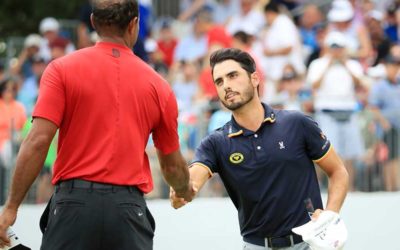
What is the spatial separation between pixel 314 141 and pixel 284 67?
5.78 meters

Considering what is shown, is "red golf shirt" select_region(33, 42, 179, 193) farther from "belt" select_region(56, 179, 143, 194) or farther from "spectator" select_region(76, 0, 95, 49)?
"spectator" select_region(76, 0, 95, 49)

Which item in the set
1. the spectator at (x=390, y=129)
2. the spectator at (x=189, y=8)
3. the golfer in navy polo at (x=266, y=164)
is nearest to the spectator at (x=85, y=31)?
the spectator at (x=189, y=8)

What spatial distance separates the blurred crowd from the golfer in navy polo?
13.2ft

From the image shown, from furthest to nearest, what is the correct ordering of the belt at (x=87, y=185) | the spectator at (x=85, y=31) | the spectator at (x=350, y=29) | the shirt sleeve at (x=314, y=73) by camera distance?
the spectator at (x=85, y=31)
the spectator at (x=350, y=29)
the shirt sleeve at (x=314, y=73)
the belt at (x=87, y=185)

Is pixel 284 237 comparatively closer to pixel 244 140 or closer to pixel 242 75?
pixel 244 140

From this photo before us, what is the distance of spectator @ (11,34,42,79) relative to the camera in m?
14.8

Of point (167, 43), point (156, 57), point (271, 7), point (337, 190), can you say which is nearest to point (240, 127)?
point (337, 190)

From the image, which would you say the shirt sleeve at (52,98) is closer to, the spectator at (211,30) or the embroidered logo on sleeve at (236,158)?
the embroidered logo on sleeve at (236,158)

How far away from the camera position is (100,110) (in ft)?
18.0

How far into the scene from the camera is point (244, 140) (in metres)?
6.88

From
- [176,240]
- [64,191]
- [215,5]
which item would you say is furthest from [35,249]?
[215,5]

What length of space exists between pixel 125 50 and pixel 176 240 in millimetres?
4695

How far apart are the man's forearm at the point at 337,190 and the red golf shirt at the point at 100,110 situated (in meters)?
1.55

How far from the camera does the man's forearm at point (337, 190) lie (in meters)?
6.57
